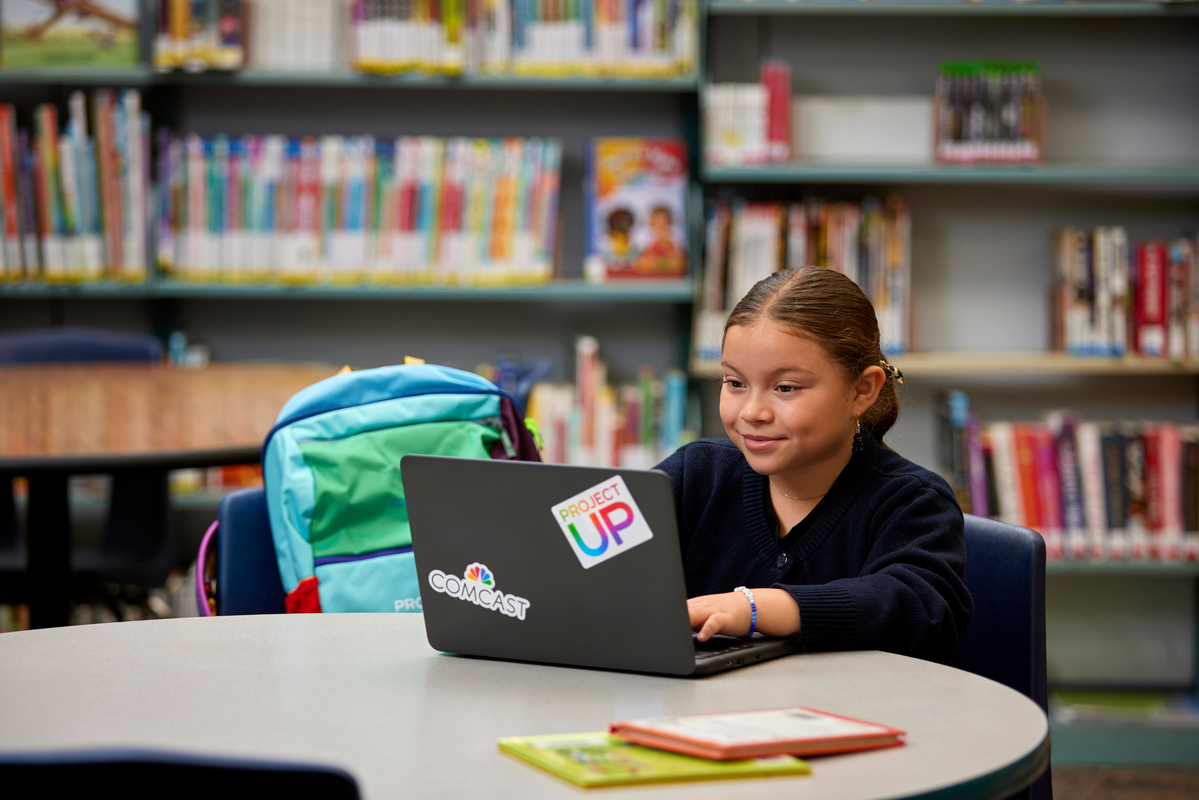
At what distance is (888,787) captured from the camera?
0.68m

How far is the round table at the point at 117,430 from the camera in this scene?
167cm

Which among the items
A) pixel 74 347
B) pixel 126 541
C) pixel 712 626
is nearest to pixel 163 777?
pixel 712 626

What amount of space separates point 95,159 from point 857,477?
7.89 feet

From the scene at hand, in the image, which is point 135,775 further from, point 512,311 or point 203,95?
point 203,95

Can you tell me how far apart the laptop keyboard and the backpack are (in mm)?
536

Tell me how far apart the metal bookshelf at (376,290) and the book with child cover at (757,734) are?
7.27ft

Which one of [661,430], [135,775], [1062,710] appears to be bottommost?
[1062,710]

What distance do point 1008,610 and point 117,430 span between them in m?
1.31

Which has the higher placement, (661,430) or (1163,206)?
(1163,206)

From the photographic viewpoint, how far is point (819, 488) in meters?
1.28

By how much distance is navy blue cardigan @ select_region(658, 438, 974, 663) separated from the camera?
3.34 ft

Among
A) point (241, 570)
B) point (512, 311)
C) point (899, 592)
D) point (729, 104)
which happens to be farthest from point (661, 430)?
point (899, 592)

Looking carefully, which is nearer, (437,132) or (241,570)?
(241,570)

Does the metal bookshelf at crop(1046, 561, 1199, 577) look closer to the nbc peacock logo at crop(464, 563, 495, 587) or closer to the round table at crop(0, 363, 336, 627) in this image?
the round table at crop(0, 363, 336, 627)
